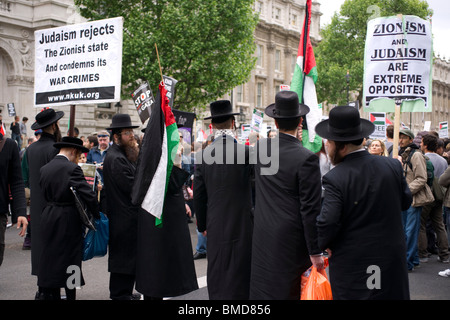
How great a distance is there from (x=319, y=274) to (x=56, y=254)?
296 centimetres

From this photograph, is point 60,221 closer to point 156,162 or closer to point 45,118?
point 156,162

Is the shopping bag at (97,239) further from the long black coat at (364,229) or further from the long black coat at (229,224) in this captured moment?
the long black coat at (364,229)

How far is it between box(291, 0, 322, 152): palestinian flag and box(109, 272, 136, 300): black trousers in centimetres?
272

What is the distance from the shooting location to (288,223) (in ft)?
13.0

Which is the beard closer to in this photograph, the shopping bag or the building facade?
the shopping bag

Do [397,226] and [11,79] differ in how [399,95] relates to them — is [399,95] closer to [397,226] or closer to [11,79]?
[397,226]

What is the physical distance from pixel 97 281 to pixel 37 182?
69.4 inches

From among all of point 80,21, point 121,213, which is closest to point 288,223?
point 121,213

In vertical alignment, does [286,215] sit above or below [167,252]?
above

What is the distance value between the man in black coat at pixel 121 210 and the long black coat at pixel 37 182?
36.8 inches

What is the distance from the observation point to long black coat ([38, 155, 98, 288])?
5.15m

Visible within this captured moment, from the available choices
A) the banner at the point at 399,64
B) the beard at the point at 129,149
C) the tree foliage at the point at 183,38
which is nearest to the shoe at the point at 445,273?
the banner at the point at 399,64
